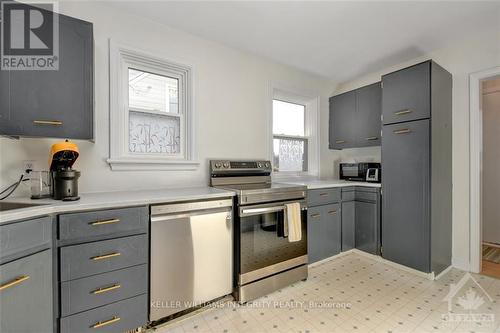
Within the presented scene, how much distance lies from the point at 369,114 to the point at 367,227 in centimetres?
149

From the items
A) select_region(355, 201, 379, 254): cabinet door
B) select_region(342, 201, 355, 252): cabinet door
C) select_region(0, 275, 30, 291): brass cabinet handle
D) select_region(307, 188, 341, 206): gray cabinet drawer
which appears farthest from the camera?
select_region(342, 201, 355, 252): cabinet door

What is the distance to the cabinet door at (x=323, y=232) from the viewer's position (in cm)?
259

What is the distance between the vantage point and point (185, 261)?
1.74 metres

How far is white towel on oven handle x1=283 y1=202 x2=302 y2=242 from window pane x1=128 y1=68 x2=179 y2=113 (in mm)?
1562

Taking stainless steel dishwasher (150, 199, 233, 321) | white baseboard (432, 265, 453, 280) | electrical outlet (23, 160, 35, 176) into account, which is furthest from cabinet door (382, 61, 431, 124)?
electrical outlet (23, 160, 35, 176)

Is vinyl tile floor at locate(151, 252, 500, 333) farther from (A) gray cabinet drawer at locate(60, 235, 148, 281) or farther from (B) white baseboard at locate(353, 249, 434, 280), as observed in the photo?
(A) gray cabinet drawer at locate(60, 235, 148, 281)

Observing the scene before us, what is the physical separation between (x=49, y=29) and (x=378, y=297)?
3255 millimetres

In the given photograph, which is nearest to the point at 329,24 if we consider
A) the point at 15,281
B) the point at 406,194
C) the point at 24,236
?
the point at 406,194

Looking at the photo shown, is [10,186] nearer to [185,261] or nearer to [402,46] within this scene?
[185,261]

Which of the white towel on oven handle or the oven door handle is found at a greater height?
the oven door handle

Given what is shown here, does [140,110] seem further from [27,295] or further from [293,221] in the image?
[293,221]

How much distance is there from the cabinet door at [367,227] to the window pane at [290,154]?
1.00m

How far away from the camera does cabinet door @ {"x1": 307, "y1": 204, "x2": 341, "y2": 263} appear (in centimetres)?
259

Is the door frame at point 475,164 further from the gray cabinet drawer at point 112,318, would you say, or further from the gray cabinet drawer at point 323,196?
the gray cabinet drawer at point 112,318
